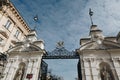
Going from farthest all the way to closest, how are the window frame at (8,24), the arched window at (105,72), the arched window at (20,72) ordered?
the window frame at (8,24) < the arched window at (20,72) < the arched window at (105,72)

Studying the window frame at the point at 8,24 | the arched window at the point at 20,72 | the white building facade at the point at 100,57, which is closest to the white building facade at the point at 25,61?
the arched window at the point at 20,72

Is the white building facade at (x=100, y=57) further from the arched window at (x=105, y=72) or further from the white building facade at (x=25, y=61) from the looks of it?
the white building facade at (x=25, y=61)

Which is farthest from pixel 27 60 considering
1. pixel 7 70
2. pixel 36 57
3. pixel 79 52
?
pixel 79 52

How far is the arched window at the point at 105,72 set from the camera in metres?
13.8

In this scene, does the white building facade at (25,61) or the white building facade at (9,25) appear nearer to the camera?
the white building facade at (25,61)

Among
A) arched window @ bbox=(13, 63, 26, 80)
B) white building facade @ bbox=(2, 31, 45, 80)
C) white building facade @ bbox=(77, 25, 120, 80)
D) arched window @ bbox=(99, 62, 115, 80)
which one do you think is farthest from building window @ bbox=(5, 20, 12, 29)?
arched window @ bbox=(99, 62, 115, 80)

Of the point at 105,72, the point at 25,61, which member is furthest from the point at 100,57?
the point at 25,61

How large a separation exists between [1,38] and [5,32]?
136cm

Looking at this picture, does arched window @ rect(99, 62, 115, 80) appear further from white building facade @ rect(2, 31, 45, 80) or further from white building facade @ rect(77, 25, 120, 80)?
white building facade @ rect(2, 31, 45, 80)

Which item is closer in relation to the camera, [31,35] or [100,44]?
[100,44]

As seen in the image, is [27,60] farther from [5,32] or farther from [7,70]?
[5,32]

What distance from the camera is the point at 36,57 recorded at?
637 inches

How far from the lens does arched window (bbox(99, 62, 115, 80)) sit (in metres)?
13.8

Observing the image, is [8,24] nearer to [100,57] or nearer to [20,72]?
[20,72]
